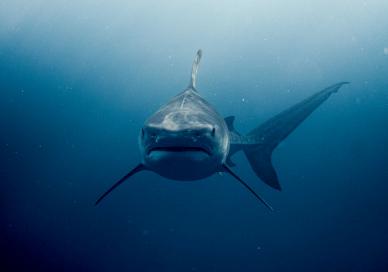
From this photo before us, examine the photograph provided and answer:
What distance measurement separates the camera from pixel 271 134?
575cm

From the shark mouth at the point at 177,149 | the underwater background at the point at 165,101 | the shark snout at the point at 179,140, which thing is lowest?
the underwater background at the point at 165,101

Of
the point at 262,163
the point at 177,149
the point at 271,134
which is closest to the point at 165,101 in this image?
the point at 271,134

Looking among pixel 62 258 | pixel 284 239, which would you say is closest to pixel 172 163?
pixel 62 258

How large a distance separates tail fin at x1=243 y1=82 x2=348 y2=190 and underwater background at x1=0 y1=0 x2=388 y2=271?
1497 centimetres

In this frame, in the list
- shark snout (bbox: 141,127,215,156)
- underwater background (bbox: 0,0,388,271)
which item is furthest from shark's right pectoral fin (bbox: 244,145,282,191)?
underwater background (bbox: 0,0,388,271)

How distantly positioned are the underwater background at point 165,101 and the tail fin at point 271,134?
14972 mm

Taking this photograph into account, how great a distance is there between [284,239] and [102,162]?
22.3m

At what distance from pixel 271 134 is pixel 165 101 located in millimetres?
8026

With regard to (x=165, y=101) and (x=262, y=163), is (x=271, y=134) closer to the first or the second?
(x=262, y=163)

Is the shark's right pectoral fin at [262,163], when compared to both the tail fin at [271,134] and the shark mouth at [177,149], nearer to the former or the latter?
the tail fin at [271,134]

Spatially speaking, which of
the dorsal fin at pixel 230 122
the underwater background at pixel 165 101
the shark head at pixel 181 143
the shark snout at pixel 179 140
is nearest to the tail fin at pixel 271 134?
the dorsal fin at pixel 230 122

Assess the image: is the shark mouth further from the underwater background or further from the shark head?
the underwater background

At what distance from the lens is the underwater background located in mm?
21453

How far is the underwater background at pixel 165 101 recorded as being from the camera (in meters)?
21.5
